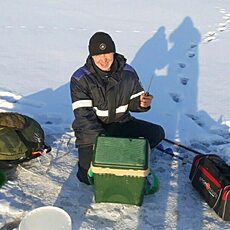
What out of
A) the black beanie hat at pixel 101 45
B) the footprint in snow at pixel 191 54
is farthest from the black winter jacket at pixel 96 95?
the footprint in snow at pixel 191 54

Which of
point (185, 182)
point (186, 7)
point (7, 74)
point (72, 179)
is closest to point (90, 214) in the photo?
point (72, 179)

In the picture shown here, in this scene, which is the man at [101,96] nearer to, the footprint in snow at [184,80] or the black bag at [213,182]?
the black bag at [213,182]

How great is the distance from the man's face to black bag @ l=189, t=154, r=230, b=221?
0.83 metres

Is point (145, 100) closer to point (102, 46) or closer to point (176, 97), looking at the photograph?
point (102, 46)

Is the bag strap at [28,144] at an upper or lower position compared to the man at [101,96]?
lower

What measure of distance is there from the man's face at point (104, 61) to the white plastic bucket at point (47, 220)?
1025 millimetres

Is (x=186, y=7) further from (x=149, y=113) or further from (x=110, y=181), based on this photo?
(x=110, y=181)

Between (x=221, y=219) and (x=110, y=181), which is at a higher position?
(x=110, y=181)

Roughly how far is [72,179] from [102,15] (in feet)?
15.5

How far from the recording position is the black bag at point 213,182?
2707mm

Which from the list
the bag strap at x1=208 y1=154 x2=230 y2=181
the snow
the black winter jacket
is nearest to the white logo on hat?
the black winter jacket

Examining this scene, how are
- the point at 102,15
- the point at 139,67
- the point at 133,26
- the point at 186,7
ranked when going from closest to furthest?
the point at 139,67 → the point at 133,26 → the point at 102,15 → the point at 186,7

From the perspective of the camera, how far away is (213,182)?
281 cm

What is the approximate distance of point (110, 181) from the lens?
2.66m
